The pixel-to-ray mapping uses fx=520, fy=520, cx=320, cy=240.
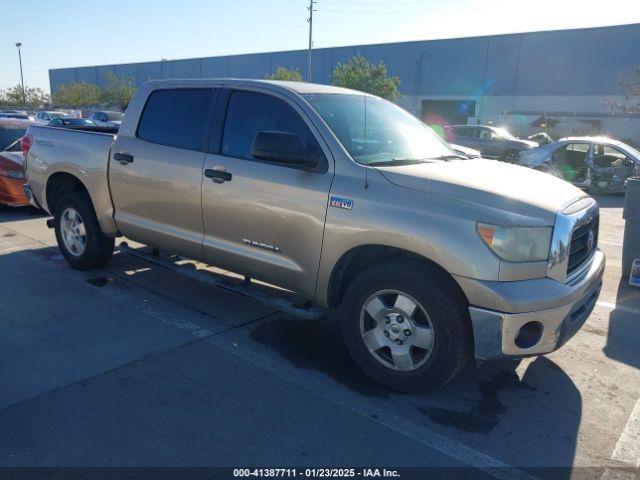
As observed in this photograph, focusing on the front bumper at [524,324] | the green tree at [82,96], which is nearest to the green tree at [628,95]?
the front bumper at [524,324]

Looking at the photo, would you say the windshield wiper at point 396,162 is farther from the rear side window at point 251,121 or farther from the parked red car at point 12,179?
the parked red car at point 12,179

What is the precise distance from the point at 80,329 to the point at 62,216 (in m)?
2.05

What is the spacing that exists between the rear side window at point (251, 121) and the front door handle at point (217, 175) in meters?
0.17

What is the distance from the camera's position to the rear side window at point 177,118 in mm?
4602

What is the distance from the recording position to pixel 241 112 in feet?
14.3

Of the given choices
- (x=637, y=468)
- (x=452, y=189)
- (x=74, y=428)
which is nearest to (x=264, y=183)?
(x=452, y=189)

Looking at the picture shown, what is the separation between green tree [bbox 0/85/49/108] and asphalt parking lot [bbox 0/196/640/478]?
226ft

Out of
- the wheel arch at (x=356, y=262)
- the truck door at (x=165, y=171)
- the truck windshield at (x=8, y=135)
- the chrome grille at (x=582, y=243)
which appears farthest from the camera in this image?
the truck windshield at (x=8, y=135)

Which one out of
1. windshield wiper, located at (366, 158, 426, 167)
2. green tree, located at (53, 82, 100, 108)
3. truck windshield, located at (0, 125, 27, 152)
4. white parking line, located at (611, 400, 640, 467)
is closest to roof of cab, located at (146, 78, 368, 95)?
windshield wiper, located at (366, 158, 426, 167)

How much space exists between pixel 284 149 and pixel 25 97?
72812mm

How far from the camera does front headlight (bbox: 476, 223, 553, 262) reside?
3.04 metres

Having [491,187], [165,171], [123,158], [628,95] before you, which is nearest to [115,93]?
[628,95]

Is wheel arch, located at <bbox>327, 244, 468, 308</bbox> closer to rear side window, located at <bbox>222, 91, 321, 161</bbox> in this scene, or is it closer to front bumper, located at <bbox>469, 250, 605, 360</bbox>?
front bumper, located at <bbox>469, 250, 605, 360</bbox>

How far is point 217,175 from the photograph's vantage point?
167 inches
